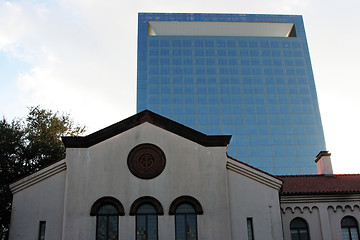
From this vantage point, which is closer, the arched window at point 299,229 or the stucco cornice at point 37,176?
the stucco cornice at point 37,176

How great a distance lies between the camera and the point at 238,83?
9369cm

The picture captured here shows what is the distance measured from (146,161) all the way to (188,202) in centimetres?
348

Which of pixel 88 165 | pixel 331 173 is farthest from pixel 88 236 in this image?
pixel 331 173

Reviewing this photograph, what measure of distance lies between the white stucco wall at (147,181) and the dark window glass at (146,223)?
0.35m

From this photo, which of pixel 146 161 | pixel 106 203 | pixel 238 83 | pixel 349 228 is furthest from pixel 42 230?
pixel 238 83

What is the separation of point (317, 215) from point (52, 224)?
56.0ft

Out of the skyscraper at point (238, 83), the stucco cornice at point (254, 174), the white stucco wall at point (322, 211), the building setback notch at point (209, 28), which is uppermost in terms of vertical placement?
the building setback notch at point (209, 28)

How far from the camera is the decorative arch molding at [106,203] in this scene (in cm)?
2292

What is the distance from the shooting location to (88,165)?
23734mm

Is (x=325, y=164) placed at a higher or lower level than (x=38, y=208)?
higher

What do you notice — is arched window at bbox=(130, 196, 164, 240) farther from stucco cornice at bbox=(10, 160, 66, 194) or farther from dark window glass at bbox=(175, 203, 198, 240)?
stucco cornice at bbox=(10, 160, 66, 194)

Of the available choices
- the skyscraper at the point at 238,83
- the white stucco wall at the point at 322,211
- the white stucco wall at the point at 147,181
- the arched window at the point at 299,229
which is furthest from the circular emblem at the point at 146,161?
the skyscraper at the point at 238,83

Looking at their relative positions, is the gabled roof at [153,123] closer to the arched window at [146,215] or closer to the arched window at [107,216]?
the arched window at [107,216]

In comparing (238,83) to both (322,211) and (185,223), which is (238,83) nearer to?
(322,211)
